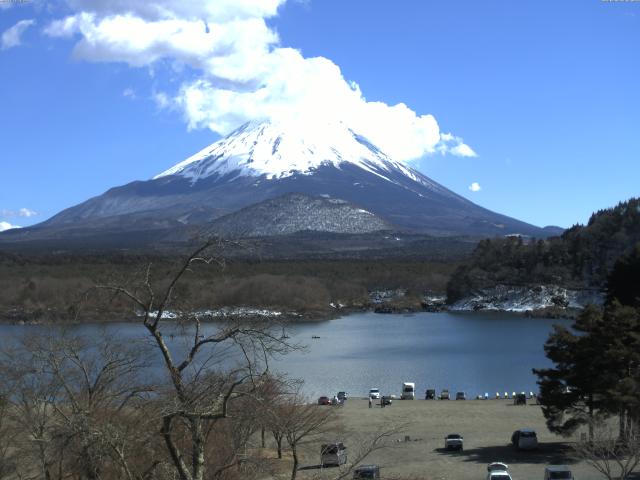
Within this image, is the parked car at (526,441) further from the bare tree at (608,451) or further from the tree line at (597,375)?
the bare tree at (608,451)

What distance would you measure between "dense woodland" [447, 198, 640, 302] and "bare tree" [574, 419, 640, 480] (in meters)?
46.1

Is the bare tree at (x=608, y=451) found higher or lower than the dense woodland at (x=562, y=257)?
lower

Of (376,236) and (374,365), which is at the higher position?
(376,236)

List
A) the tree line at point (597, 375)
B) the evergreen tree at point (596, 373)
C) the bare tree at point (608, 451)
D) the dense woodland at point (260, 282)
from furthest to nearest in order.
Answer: the dense woodland at point (260, 282)
the evergreen tree at point (596, 373)
the tree line at point (597, 375)
the bare tree at point (608, 451)

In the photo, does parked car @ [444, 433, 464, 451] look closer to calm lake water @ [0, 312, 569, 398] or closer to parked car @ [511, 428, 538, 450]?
parked car @ [511, 428, 538, 450]

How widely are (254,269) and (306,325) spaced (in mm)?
23403

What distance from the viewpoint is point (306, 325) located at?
49.3m

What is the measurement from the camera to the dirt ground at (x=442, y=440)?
12.5 metres

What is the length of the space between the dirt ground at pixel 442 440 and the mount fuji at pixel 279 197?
98.3 meters

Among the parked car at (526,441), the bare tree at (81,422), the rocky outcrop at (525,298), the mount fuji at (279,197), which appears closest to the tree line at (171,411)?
the bare tree at (81,422)

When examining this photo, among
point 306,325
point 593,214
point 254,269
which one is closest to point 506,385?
point 306,325

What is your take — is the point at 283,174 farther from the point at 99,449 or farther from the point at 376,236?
the point at 99,449

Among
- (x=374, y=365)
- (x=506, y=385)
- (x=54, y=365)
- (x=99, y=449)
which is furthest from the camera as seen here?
(x=374, y=365)

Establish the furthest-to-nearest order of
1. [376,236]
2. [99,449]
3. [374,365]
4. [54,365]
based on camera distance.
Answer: [376,236] < [374,365] < [54,365] < [99,449]
